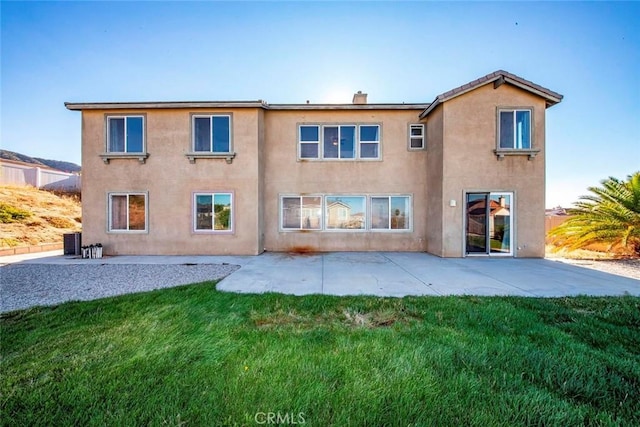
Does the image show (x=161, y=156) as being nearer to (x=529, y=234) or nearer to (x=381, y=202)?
(x=381, y=202)

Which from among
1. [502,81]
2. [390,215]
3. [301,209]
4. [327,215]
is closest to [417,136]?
[502,81]

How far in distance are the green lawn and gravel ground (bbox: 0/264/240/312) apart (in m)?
1.02

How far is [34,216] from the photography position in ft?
45.4

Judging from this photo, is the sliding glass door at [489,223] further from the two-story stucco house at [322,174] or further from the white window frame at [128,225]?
the white window frame at [128,225]

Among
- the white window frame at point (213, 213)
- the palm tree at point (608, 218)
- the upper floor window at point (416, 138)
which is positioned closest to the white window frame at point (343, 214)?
the upper floor window at point (416, 138)

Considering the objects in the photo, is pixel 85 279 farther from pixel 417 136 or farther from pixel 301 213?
pixel 417 136

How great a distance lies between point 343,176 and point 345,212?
1.61m

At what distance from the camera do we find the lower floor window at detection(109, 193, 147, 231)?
10.8 meters

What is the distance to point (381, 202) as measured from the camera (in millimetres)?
11438

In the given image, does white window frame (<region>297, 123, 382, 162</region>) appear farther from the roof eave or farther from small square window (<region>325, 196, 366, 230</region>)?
the roof eave

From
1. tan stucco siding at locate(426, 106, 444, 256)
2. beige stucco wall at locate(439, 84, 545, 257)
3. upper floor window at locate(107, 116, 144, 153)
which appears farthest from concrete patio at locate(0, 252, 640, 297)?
upper floor window at locate(107, 116, 144, 153)

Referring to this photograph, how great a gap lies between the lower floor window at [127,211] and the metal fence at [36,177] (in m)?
12.6

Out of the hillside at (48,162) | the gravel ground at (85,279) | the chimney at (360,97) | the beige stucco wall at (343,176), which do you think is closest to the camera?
the gravel ground at (85,279)

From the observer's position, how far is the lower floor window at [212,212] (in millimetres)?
10758
